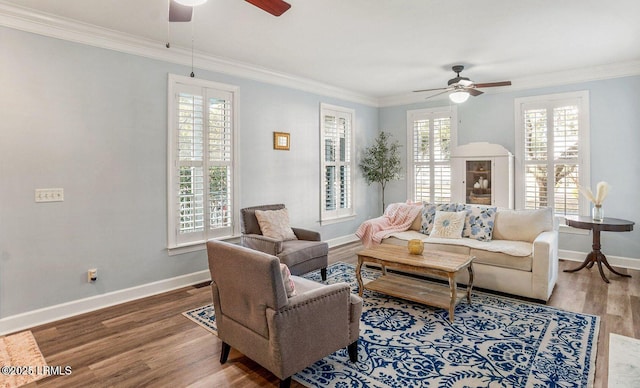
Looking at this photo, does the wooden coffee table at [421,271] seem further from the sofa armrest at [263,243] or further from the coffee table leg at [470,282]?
the sofa armrest at [263,243]

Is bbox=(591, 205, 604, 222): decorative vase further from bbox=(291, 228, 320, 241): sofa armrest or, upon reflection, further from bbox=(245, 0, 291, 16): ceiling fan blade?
bbox=(245, 0, 291, 16): ceiling fan blade

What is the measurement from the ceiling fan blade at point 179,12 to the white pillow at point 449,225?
11.9 feet

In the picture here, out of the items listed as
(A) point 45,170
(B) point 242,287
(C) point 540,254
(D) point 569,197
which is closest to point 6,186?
(A) point 45,170

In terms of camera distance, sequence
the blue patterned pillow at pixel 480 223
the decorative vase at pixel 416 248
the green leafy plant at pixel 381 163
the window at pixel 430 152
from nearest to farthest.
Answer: the decorative vase at pixel 416 248 → the blue patterned pillow at pixel 480 223 → the window at pixel 430 152 → the green leafy plant at pixel 381 163

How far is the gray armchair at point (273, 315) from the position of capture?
2.07 metres

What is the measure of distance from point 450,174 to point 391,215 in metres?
1.81

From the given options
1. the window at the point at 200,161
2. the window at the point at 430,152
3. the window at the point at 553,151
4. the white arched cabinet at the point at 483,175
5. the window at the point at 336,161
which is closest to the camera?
the window at the point at 200,161

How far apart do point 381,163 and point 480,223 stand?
275 centimetres

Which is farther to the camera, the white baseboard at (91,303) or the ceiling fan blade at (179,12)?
the white baseboard at (91,303)

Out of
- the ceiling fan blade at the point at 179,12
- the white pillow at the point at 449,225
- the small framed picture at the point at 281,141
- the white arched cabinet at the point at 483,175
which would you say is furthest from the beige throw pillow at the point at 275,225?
the white arched cabinet at the point at 483,175

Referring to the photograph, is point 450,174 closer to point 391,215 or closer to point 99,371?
point 391,215

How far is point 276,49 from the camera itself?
423 cm

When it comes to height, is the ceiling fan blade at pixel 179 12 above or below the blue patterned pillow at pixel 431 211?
above

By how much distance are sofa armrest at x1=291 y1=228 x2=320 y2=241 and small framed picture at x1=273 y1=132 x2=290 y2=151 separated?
1.36 meters
